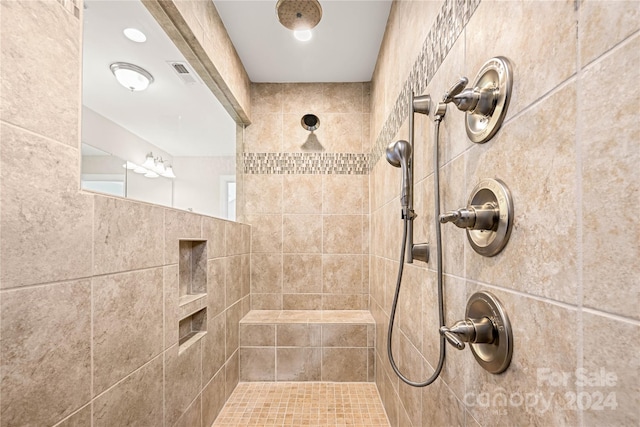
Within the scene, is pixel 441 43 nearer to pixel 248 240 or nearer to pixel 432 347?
pixel 432 347

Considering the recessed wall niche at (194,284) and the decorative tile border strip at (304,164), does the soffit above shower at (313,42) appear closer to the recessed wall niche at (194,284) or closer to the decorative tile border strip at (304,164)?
the decorative tile border strip at (304,164)

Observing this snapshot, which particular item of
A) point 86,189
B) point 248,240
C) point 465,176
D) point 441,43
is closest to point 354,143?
point 248,240

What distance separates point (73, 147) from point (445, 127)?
112cm

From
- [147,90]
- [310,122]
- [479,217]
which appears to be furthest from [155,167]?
[310,122]

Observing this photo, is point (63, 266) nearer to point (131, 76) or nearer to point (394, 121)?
point (131, 76)

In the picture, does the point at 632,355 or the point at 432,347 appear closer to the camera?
the point at 632,355

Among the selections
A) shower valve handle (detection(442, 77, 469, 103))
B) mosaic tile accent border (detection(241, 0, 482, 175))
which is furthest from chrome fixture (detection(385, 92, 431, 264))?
shower valve handle (detection(442, 77, 469, 103))

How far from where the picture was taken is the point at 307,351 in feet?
→ 8.04

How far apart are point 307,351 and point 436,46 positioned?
2187 millimetres

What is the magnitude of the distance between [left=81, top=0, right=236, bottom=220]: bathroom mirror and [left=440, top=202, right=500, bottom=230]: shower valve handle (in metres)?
1.06

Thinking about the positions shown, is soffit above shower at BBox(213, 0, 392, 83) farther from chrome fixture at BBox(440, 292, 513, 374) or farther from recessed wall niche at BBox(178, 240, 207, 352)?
chrome fixture at BBox(440, 292, 513, 374)

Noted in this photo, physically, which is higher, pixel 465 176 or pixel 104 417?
pixel 465 176

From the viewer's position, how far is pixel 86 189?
0.94 meters

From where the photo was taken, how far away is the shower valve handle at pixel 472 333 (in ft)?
2.43
